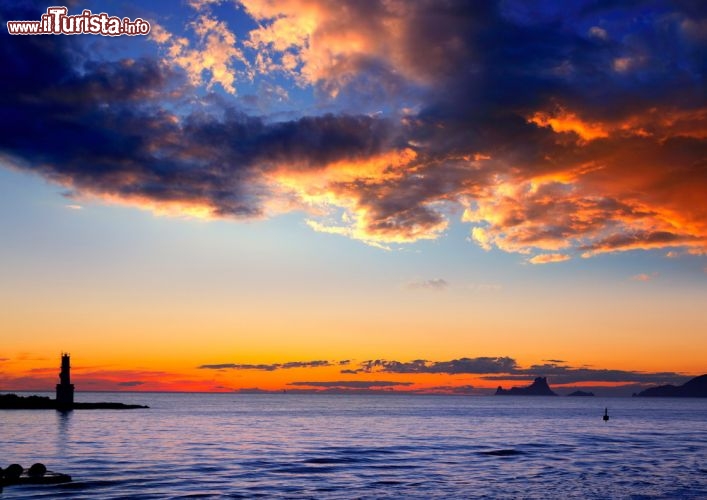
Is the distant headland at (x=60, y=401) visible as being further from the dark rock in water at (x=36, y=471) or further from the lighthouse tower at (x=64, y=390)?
the dark rock in water at (x=36, y=471)

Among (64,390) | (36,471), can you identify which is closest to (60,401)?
(64,390)

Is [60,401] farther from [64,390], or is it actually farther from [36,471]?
[36,471]

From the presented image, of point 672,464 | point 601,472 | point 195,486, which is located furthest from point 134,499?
point 672,464

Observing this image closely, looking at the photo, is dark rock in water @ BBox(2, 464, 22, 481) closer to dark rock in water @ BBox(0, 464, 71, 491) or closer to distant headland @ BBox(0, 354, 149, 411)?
dark rock in water @ BBox(0, 464, 71, 491)

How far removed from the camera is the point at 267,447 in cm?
8631

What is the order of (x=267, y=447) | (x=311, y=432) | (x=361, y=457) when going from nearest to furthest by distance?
1. (x=361, y=457)
2. (x=267, y=447)
3. (x=311, y=432)

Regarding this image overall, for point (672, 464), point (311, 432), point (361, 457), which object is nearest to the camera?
point (672, 464)

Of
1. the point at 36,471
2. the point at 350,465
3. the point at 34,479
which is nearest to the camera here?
the point at 34,479

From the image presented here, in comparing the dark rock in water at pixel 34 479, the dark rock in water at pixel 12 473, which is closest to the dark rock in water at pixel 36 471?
the dark rock in water at pixel 34 479

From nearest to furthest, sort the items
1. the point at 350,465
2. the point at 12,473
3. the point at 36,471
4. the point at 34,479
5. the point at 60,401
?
the point at 12,473 < the point at 34,479 < the point at 36,471 < the point at 350,465 < the point at 60,401

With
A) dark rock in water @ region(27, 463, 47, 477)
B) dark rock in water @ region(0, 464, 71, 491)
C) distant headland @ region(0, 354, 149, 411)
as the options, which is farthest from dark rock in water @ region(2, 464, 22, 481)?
distant headland @ region(0, 354, 149, 411)

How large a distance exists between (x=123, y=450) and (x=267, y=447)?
18.9 metres

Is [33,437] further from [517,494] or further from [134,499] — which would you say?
[517,494]

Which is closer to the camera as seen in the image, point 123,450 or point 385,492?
point 385,492
